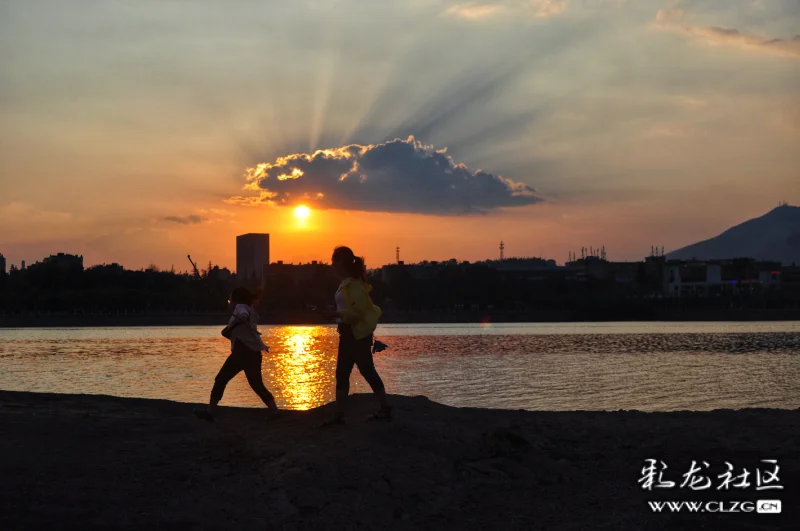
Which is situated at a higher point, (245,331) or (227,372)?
(245,331)

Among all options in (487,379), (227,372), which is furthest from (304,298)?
(227,372)

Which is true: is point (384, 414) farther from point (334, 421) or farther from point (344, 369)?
point (344, 369)

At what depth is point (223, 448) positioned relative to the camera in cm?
1019

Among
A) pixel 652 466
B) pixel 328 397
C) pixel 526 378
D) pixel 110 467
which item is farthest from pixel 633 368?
pixel 110 467

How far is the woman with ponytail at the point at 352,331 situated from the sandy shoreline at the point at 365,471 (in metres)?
0.45

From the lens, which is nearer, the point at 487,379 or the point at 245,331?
the point at 245,331

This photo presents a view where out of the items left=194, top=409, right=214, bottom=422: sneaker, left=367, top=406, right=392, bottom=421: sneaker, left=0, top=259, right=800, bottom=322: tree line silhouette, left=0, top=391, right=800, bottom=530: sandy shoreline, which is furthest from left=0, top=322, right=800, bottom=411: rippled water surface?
left=0, top=259, right=800, bottom=322: tree line silhouette

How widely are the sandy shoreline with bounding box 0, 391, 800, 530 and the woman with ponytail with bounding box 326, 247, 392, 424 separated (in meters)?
0.45

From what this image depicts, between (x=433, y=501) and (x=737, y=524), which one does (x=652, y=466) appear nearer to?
(x=737, y=524)

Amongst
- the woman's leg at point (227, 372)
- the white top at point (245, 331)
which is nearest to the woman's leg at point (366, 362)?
the white top at point (245, 331)

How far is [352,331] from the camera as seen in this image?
1128 centimetres

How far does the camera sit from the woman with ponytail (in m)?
11.3

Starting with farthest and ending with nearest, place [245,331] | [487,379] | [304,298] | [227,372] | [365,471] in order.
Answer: [304,298], [487,379], [227,372], [245,331], [365,471]

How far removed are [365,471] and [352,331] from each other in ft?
8.01
